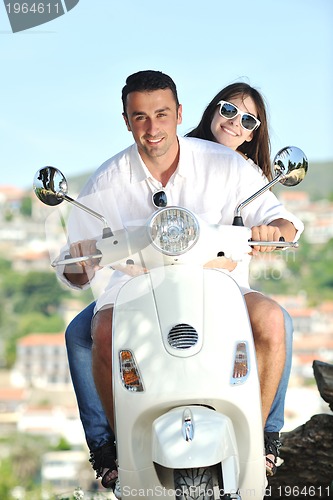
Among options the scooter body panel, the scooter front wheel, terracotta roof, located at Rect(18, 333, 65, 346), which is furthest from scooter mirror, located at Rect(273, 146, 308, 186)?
terracotta roof, located at Rect(18, 333, 65, 346)

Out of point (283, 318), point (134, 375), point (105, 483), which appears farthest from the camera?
point (105, 483)

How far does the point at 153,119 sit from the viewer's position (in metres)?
2.57

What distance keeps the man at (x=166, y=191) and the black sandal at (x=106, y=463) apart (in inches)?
0.6

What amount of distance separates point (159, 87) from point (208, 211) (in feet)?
1.16

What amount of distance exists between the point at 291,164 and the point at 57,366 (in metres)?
58.2

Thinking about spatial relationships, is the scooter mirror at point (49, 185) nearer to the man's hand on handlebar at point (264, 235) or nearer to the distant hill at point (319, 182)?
the man's hand on handlebar at point (264, 235)

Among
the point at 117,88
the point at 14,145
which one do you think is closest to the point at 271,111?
the point at 117,88

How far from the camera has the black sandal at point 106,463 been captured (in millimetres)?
2691

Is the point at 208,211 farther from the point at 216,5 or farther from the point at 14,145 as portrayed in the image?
the point at 14,145

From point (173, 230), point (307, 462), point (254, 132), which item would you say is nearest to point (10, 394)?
point (307, 462)

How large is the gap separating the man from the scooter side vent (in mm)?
272

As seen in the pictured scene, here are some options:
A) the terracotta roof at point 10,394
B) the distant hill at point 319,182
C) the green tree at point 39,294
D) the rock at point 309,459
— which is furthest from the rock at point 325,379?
the green tree at point 39,294

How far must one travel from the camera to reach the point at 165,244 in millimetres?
2279

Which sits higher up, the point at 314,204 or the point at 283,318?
the point at 314,204
